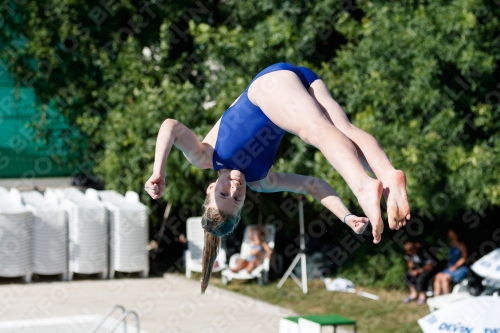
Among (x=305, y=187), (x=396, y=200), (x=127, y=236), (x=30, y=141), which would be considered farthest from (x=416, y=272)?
(x=30, y=141)

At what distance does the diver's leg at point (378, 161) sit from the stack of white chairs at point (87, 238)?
31.1ft

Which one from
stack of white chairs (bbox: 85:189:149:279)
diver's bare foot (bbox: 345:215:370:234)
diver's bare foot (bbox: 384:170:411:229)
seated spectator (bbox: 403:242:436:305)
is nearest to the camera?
diver's bare foot (bbox: 384:170:411:229)

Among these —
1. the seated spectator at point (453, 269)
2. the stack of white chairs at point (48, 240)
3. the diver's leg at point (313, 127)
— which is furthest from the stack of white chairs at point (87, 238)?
the diver's leg at point (313, 127)

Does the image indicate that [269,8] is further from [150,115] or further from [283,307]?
[283,307]

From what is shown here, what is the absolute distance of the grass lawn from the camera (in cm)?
1067

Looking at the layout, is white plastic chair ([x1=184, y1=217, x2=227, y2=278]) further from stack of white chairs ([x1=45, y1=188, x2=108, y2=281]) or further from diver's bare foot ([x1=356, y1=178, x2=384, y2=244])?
diver's bare foot ([x1=356, y1=178, x2=384, y2=244])

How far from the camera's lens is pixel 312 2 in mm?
12547

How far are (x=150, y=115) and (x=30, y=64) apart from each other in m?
4.03

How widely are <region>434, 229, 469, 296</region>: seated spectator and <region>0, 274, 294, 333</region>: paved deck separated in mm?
2130

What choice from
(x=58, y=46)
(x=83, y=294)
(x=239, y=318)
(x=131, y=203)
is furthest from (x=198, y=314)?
(x=58, y=46)

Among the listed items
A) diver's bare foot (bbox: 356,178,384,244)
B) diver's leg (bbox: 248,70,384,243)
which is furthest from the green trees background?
diver's bare foot (bbox: 356,178,384,244)

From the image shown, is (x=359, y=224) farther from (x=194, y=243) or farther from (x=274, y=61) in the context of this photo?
(x=194, y=243)

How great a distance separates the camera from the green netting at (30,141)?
16406 mm

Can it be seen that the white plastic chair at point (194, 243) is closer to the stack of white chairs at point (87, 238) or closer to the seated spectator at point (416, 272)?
the stack of white chairs at point (87, 238)
